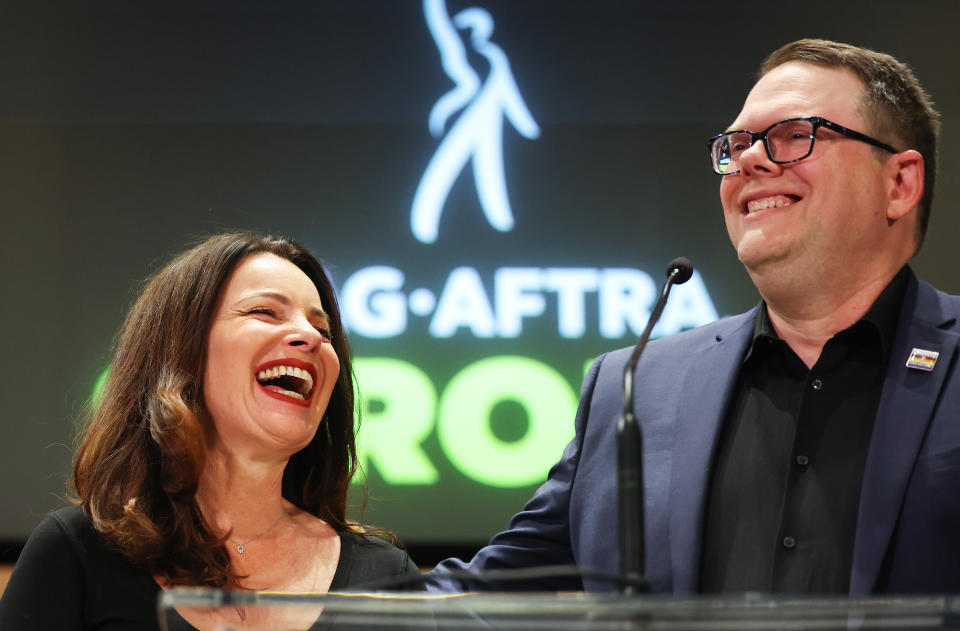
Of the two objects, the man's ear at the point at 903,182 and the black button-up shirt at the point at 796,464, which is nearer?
the black button-up shirt at the point at 796,464

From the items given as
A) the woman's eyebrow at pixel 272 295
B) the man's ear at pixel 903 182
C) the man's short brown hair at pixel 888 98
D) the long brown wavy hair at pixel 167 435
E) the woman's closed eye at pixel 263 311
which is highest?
the man's short brown hair at pixel 888 98

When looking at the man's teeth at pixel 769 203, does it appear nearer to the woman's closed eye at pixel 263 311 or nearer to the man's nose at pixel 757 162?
the man's nose at pixel 757 162

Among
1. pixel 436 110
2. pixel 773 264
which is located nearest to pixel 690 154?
pixel 436 110

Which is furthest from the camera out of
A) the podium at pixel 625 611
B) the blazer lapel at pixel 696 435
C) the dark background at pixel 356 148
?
the dark background at pixel 356 148

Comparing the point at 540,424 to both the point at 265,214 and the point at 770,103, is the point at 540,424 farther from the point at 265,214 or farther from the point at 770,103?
the point at 770,103

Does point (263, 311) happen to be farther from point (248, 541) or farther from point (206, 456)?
point (248, 541)

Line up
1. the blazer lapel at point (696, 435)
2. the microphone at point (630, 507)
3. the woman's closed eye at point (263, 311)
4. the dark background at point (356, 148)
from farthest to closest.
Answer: the dark background at point (356, 148) → the woman's closed eye at point (263, 311) → the blazer lapel at point (696, 435) → the microphone at point (630, 507)

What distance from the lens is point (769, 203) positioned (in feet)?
7.13

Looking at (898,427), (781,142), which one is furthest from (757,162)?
(898,427)

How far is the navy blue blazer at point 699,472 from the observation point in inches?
72.7

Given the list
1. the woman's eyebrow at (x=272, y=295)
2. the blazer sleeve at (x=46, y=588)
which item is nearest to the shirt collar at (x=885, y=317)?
the woman's eyebrow at (x=272, y=295)

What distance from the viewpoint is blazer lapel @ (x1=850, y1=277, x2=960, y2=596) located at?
6.05 feet

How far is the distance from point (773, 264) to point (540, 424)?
5.93 ft

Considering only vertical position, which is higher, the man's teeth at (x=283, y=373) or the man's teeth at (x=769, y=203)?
the man's teeth at (x=769, y=203)
